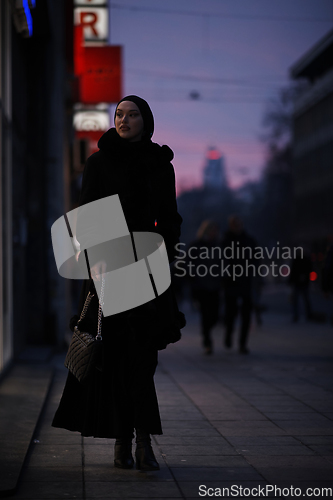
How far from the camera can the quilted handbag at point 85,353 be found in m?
4.59

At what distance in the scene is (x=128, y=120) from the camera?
191 inches

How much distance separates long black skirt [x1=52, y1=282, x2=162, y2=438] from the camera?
4660 millimetres

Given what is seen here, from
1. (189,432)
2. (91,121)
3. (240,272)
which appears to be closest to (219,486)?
(189,432)

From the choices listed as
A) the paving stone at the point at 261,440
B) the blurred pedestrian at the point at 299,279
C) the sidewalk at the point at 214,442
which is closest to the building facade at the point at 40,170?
the sidewalk at the point at 214,442

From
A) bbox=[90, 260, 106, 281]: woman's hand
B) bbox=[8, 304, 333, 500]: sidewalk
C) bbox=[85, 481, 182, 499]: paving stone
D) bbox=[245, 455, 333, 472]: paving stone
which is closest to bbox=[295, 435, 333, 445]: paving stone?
bbox=[8, 304, 333, 500]: sidewalk

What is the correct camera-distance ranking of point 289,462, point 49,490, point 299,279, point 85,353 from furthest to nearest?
point 299,279, point 289,462, point 85,353, point 49,490

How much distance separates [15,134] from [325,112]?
55767mm

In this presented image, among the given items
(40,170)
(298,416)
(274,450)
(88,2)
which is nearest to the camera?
(274,450)

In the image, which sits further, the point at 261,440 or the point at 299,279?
the point at 299,279

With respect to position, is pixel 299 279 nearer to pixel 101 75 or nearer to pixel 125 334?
pixel 101 75

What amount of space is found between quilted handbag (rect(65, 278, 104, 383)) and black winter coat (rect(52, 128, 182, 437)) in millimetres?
72

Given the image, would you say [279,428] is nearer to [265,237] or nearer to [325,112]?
[325,112]

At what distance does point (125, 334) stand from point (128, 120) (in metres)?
1.24

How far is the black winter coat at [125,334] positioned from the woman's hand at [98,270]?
7 centimetres
